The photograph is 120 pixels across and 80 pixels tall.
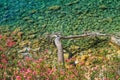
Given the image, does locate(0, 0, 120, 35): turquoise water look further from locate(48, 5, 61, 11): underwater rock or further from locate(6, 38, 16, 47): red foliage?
locate(6, 38, 16, 47): red foliage

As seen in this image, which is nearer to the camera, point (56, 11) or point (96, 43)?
point (96, 43)

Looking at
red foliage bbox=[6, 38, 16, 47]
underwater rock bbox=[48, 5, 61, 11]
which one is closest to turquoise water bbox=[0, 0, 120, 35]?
underwater rock bbox=[48, 5, 61, 11]

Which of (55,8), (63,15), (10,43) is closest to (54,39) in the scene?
(10,43)

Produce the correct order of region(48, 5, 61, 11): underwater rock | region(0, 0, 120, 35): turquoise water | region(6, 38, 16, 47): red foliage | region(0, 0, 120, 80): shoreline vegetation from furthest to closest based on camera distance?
1. region(48, 5, 61, 11): underwater rock
2. region(0, 0, 120, 35): turquoise water
3. region(6, 38, 16, 47): red foliage
4. region(0, 0, 120, 80): shoreline vegetation

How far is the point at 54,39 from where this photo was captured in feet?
50.7

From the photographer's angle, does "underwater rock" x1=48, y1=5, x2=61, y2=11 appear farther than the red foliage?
Yes

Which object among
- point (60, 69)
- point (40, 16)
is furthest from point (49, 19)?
point (60, 69)

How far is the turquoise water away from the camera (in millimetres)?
17906

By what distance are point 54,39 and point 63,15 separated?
15.0ft

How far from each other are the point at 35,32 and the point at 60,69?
28.1 feet

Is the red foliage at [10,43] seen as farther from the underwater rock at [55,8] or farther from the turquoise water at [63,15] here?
the underwater rock at [55,8]

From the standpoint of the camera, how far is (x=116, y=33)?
630 inches

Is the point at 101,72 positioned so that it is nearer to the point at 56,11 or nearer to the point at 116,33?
the point at 116,33

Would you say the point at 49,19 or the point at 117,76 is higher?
the point at 117,76
